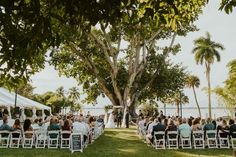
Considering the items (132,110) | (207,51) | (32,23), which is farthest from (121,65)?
(32,23)

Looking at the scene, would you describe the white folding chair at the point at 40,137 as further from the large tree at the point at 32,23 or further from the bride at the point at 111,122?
the bride at the point at 111,122

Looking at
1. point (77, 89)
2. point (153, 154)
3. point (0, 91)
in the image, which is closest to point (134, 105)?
point (77, 89)

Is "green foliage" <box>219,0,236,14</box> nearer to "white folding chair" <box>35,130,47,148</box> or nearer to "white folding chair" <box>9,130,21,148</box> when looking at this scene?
"white folding chair" <box>35,130,47,148</box>

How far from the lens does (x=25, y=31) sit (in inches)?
245

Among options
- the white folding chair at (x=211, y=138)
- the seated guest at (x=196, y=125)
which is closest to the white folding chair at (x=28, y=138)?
the seated guest at (x=196, y=125)

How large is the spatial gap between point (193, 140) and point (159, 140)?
147 centimetres

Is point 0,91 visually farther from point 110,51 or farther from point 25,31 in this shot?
point 25,31

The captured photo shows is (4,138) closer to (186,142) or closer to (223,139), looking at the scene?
(186,142)

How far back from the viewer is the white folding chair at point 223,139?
68.3 feet

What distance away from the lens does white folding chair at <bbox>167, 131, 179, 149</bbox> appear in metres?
20.7

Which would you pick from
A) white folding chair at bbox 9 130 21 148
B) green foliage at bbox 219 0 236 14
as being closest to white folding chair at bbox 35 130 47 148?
white folding chair at bbox 9 130 21 148

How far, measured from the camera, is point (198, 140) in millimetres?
21797

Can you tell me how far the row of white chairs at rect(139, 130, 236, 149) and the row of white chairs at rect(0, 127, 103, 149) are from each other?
3.96 m

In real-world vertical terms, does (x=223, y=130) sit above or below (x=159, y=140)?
above
